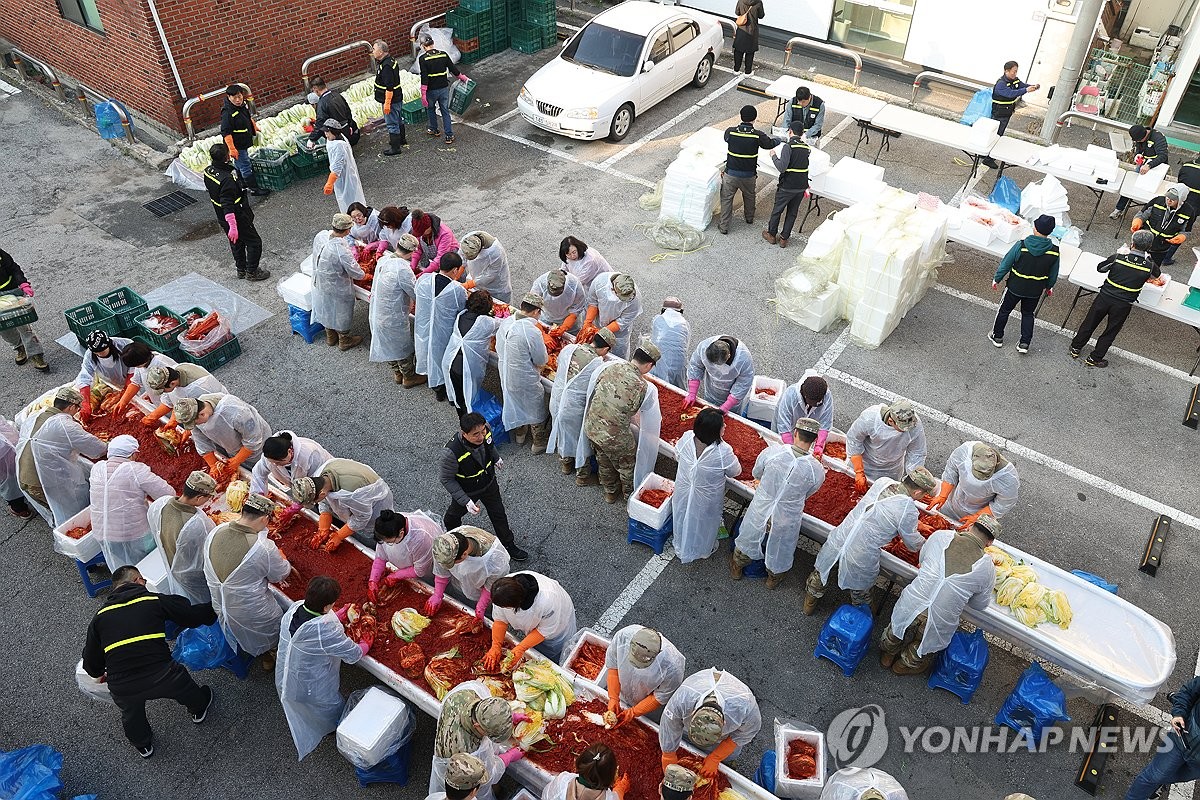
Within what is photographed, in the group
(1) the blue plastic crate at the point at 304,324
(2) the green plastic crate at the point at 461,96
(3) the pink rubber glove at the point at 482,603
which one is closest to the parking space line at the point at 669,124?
(2) the green plastic crate at the point at 461,96

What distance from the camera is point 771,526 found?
23.2 ft

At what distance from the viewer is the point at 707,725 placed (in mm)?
5070

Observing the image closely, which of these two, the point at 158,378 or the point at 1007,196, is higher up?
the point at 158,378

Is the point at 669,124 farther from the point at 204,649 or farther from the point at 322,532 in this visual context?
the point at 204,649

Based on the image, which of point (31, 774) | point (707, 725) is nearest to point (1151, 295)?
point (707, 725)

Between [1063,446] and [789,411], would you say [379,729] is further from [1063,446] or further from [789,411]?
[1063,446]

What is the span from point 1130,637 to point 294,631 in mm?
6222

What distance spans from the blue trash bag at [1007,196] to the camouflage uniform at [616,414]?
276 inches

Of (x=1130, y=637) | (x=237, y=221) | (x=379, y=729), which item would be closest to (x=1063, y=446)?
(x=1130, y=637)

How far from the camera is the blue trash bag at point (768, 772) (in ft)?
19.2

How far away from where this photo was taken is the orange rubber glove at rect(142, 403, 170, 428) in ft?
25.6

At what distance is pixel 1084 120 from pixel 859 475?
Result: 35.6ft

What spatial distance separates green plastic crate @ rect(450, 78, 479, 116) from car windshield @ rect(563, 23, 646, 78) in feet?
→ 5.69

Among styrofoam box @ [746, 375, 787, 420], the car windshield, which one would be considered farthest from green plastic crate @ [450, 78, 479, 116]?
styrofoam box @ [746, 375, 787, 420]
